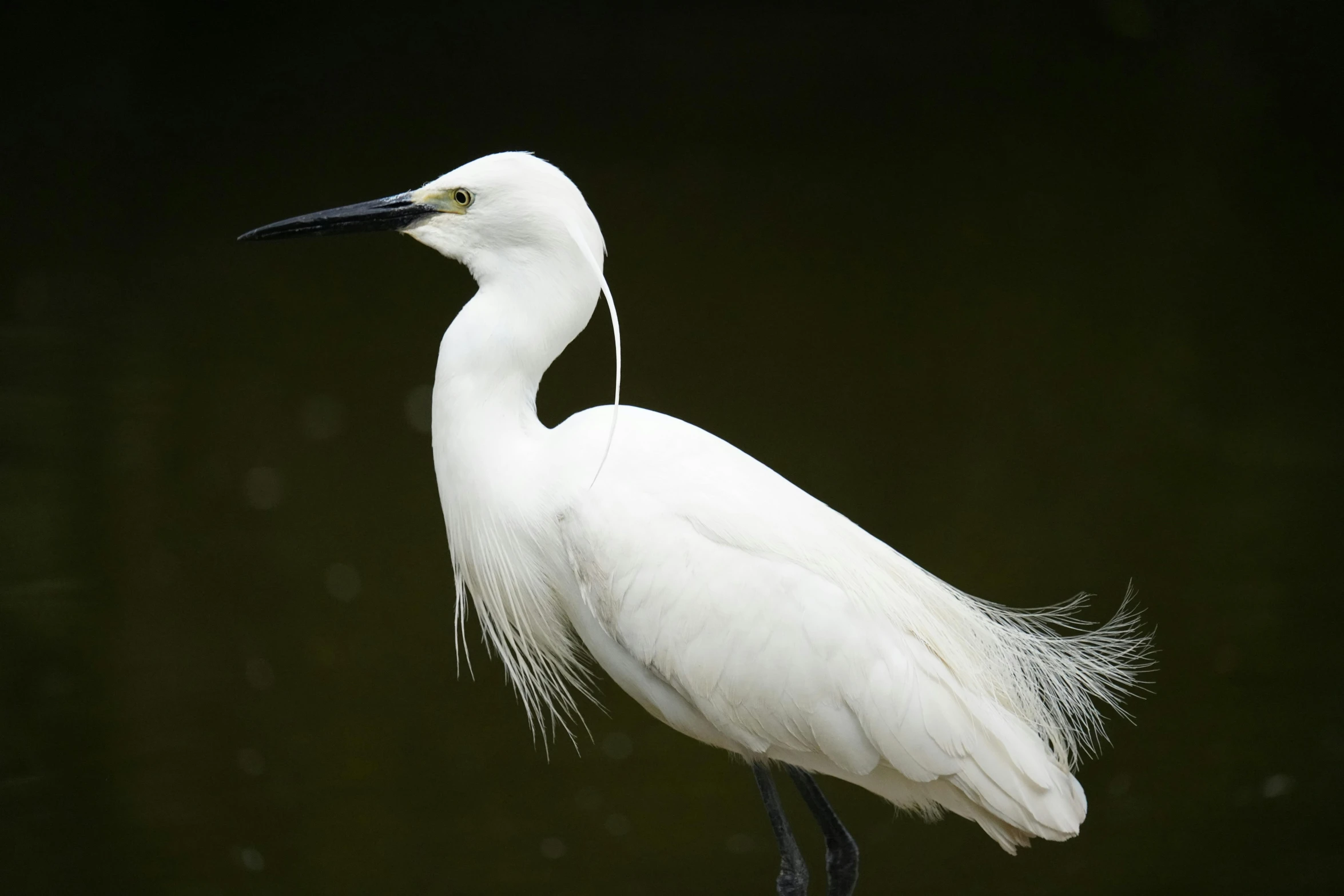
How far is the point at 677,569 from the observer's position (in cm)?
159

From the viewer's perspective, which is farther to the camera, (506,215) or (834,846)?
(834,846)

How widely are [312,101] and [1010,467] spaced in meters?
1.83

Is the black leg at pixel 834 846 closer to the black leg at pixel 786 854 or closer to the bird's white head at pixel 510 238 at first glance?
the black leg at pixel 786 854

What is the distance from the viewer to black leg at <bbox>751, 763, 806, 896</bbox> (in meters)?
1.74

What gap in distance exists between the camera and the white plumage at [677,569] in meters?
1.61

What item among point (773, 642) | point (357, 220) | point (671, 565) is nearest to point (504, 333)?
point (357, 220)

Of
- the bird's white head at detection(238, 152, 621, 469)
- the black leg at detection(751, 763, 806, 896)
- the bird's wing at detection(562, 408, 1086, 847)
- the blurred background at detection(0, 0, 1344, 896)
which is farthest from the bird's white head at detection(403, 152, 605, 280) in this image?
the blurred background at detection(0, 0, 1344, 896)

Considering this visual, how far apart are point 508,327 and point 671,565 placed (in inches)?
15.5

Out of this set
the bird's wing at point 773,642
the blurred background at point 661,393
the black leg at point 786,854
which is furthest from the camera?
the blurred background at point 661,393

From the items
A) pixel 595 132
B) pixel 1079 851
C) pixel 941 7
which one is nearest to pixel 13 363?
pixel 595 132

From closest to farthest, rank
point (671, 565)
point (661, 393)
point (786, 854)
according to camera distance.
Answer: point (671, 565)
point (786, 854)
point (661, 393)

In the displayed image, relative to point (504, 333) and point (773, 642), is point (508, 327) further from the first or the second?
point (773, 642)

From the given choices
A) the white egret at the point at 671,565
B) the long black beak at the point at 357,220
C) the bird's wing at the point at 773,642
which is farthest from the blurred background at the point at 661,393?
the bird's wing at the point at 773,642

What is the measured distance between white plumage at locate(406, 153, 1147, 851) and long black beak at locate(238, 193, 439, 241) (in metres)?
0.02
